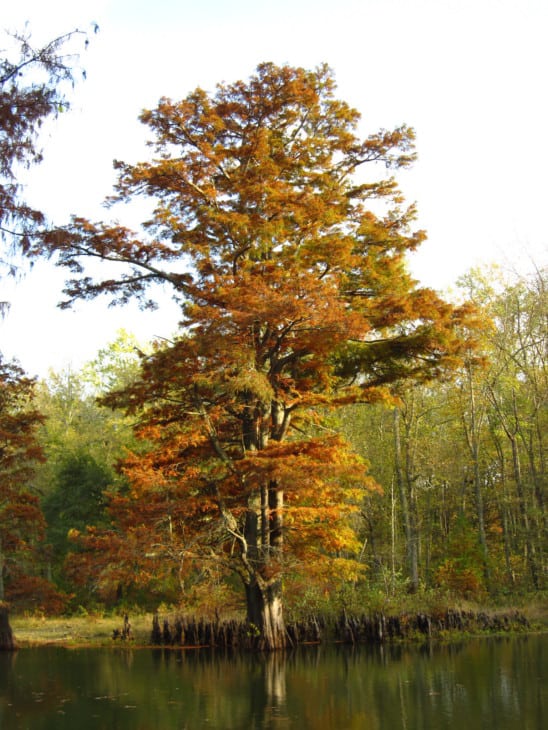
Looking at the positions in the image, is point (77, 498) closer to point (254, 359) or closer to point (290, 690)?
point (254, 359)

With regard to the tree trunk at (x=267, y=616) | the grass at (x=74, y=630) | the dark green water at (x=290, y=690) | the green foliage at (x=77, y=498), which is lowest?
the grass at (x=74, y=630)

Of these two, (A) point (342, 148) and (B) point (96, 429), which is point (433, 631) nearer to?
(A) point (342, 148)

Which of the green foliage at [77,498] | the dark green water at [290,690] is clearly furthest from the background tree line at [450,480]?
the dark green water at [290,690]

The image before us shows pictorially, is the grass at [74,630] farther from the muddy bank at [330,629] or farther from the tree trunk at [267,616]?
the tree trunk at [267,616]

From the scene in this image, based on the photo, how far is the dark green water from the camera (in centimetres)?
838

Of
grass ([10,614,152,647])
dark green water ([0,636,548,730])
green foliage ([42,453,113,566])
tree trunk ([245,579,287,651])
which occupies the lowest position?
Answer: grass ([10,614,152,647])

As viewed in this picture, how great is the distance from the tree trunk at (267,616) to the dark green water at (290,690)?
2.28ft

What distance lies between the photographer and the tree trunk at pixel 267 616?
16.3m

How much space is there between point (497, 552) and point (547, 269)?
11.2 metres

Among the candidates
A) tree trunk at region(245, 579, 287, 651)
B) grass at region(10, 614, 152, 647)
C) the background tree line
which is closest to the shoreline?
grass at region(10, 614, 152, 647)

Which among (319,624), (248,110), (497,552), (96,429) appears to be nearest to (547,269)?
(497,552)

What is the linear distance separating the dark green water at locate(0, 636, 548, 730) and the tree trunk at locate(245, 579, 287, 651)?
0.70 meters

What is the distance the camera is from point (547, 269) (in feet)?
91.1

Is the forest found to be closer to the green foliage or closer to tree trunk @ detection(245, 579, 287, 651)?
tree trunk @ detection(245, 579, 287, 651)
